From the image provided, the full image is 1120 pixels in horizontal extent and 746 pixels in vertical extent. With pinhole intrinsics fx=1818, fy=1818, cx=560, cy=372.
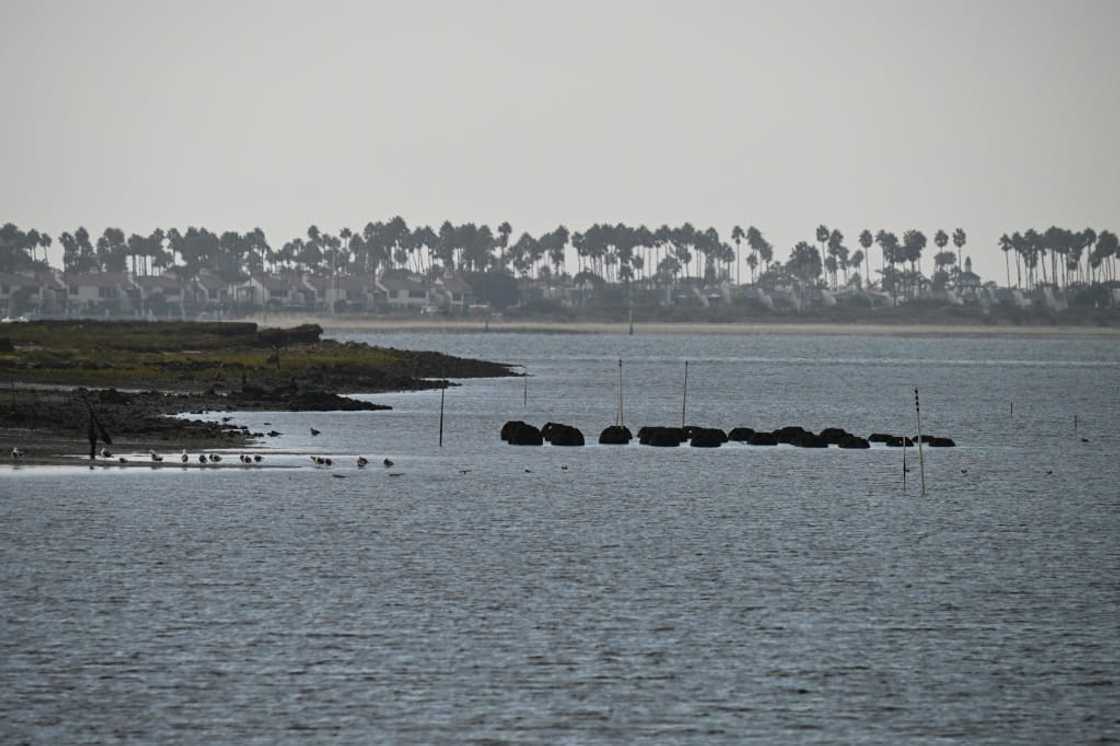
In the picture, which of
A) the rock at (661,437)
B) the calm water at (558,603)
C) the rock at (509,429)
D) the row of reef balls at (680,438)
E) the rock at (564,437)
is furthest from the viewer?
the rock at (509,429)

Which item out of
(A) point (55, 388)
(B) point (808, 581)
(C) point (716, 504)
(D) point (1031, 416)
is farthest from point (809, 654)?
(D) point (1031, 416)

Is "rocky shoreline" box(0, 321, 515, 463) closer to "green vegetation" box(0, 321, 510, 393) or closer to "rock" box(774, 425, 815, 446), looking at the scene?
"green vegetation" box(0, 321, 510, 393)

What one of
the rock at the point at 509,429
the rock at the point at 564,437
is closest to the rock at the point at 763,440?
the rock at the point at 564,437

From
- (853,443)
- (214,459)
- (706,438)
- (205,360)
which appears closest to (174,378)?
(205,360)

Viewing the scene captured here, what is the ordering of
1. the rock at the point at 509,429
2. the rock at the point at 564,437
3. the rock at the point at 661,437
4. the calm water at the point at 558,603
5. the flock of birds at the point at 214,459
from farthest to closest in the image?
the rock at the point at 509,429 → the rock at the point at 661,437 → the rock at the point at 564,437 → the flock of birds at the point at 214,459 → the calm water at the point at 558,603

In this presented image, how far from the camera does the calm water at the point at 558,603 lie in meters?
30.9

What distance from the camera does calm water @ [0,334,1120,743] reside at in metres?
30.9

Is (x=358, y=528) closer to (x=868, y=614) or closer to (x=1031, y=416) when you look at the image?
(x=868, y=614)

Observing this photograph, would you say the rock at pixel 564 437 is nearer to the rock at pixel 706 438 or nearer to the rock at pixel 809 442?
the rock at pixel 706 438

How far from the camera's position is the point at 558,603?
4159 cm

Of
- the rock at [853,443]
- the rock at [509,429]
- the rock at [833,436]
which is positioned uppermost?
the rock at [509,429]

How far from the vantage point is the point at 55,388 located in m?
102

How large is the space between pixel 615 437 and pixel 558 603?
164ft

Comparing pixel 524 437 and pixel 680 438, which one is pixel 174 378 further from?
pixel 680 438
